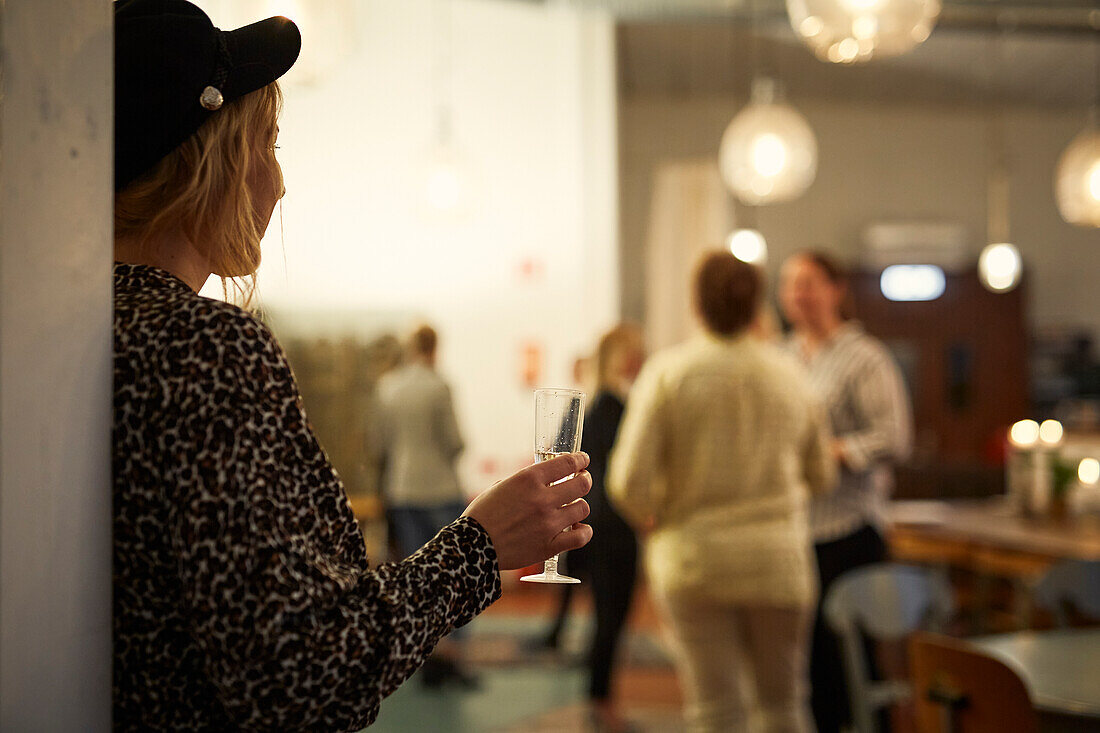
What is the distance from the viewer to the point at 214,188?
2.80 feet

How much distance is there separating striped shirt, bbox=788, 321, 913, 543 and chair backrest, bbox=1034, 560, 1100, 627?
54cm

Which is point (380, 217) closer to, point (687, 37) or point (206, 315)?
point (206, 315)

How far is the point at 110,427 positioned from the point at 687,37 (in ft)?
21.3

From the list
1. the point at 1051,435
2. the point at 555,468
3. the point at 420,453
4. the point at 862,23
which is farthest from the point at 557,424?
the point at 1051,435

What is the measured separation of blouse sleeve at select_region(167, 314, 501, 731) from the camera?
0.69 meters

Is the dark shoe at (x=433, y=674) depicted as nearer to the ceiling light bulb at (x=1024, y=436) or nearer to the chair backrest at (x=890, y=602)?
the chair backrest at (x=890, y=602)

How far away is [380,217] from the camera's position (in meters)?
3.56

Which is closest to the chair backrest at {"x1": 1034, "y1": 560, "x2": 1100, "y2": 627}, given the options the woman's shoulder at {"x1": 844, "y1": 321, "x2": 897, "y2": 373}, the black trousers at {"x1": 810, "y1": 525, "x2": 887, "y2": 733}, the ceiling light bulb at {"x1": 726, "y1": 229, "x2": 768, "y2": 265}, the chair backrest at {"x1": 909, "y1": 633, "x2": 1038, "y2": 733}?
the black trousers at {"x1": 810, "y1": 525, "x2": 887, "y2": 733}

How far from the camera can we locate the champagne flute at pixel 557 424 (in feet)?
3.08

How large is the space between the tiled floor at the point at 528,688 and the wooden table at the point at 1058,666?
1703 mm

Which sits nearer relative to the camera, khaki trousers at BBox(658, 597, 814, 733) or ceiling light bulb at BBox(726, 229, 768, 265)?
khaki trousers at BBox(658, 597, 814, 733)

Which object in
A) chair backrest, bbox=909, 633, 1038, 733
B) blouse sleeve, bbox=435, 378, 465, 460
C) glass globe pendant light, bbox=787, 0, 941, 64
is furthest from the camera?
blouse sleeve, bbox=435, 378, 465, 460

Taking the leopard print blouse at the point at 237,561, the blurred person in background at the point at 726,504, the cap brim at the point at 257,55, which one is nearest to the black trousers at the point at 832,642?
the blurred person in background at the point at 726,504

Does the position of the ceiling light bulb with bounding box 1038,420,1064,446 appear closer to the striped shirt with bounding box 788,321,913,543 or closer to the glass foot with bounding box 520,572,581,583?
the striped shirt with bounding box 788,321,913,543
